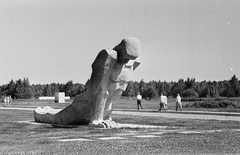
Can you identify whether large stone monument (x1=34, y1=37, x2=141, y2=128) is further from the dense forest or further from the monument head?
the dense forest

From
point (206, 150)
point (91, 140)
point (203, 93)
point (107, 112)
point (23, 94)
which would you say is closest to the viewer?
point (206, 150)

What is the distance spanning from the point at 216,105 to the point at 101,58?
26.4 meters

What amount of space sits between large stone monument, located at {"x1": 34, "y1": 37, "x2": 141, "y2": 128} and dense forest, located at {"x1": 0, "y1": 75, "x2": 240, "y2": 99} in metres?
56.7

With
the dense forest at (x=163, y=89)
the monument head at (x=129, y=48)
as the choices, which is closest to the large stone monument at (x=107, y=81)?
the monument head at (x=129, y=48)

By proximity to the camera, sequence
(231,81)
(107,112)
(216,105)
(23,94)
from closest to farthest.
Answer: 1. (107,112)
2. (216,105)
3. (231,81)
4. (23,94)

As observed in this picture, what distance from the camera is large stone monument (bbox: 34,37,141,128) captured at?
624 inches

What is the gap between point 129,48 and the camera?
15.7 metres

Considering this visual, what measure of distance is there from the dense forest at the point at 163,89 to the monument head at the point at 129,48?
5749 cm

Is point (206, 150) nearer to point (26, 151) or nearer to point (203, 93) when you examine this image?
point (26, 151)

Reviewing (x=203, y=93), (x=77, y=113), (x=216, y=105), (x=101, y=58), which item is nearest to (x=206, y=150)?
(x=101, y=58)

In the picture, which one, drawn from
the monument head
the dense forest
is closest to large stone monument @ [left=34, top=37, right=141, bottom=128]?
the monument head

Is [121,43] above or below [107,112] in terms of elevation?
above

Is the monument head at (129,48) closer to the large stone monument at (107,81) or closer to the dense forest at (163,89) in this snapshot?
the large stone monument at (107,81)

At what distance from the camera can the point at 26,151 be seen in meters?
9.39
